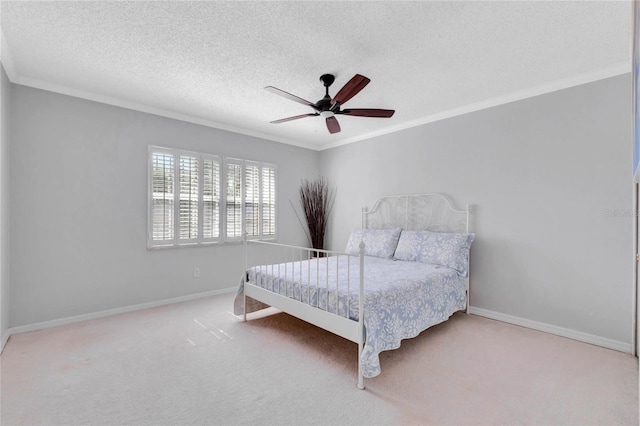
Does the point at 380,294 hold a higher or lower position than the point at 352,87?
lower

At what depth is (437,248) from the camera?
134 inches

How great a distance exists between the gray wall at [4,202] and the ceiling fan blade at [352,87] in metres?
2.84

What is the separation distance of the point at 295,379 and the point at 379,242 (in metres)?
2.25

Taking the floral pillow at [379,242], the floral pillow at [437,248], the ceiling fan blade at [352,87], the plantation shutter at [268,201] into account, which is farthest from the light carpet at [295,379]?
the ceiling fan blade at [352,87]

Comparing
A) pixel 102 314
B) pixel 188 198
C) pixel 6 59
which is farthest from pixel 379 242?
pixel 6 59

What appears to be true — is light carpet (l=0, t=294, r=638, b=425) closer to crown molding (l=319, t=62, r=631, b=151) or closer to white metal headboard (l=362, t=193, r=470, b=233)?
white metal headboard (l=362, t=193, r=470, b=233)

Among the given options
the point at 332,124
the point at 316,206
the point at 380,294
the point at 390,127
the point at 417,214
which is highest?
the point at 390,127

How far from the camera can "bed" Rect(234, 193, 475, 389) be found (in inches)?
83.9

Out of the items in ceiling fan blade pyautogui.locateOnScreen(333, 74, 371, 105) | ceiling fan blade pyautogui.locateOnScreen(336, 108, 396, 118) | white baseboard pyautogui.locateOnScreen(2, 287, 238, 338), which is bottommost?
white baseboard pyautogui.locateOnScreen(2, 287, 238, 338)

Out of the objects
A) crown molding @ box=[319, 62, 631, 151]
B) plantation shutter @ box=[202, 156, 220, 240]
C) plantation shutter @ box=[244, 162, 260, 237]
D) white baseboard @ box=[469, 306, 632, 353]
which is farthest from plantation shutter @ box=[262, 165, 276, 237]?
white baseboard @ box=[469, 306, 632, 353]

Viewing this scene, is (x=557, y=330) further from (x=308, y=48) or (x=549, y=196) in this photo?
(x=308, y=48)

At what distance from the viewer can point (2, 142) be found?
101 inches

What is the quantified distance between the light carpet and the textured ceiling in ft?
8.11

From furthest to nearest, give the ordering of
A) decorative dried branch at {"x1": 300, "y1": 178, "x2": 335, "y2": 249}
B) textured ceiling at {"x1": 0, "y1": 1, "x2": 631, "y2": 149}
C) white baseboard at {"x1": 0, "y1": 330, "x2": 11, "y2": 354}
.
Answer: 1. decorative dried branch at {"x1": 300, "y1": 178, "x2": 335, "y2": 249}
2. white baseboard at {"x1": 0, "y1": 330, "x2": 11, "y2": 354}
3. textured ceiling at {"x1": 0, "y1": 1, "x2": 631, "y2": 149}
